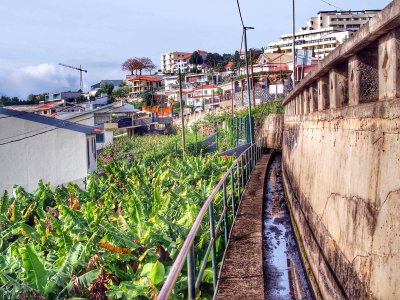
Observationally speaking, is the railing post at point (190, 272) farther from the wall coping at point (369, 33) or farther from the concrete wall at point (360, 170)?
the wall coping at point (369, 33)

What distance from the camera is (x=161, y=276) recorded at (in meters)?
5.16

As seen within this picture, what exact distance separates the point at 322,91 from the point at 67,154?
54.9 ft

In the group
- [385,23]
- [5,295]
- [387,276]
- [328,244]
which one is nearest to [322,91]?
[328,244]

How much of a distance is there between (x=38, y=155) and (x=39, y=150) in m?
0.22

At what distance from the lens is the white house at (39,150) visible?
797 inches

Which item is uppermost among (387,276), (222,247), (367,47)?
(367,47)

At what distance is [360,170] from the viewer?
13.6 ft

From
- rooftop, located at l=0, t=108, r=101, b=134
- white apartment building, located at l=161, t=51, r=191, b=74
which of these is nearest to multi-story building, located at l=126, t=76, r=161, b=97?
white apartment building, located at l=161, t=51, r=191, b=74

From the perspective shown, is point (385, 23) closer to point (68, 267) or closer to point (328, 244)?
point (328, 244)

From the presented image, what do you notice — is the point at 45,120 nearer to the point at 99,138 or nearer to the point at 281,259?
the point at 281,259

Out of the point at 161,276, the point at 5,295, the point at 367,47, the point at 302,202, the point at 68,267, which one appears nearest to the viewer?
the point at 367,47

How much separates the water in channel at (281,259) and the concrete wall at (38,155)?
12106mm

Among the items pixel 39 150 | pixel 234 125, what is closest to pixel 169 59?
pixel 234 125

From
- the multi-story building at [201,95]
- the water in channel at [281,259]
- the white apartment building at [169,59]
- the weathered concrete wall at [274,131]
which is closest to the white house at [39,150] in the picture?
the weathered concrete wall at [274,131]
